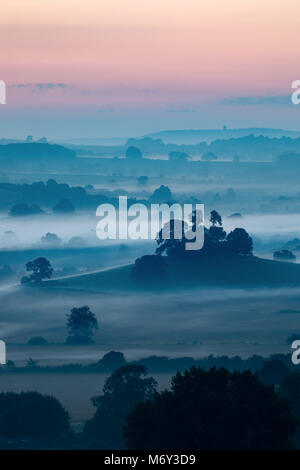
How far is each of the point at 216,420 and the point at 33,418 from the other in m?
19.0

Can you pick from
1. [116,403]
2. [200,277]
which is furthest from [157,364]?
[200,277]

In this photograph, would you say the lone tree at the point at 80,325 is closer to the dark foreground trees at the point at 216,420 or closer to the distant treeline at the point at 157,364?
the distant treeline at the point at 157,364

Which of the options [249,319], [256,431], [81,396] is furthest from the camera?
[249,319]

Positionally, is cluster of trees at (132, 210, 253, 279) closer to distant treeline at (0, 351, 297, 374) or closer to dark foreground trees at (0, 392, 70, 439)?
distant treeline at (0, 351, 297, 374)

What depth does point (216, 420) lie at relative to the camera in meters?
49.1

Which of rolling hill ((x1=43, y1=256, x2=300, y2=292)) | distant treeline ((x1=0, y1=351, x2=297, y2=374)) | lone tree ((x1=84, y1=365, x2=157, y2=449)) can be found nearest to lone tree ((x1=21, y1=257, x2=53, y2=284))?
rolling hill ((x1=43, y1=256, x2=300, y2=292))

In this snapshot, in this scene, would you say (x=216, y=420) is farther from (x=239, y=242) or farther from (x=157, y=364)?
(x=239, y=242)

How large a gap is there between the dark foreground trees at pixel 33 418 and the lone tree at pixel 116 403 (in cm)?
190
